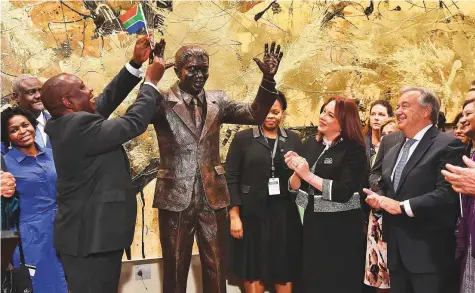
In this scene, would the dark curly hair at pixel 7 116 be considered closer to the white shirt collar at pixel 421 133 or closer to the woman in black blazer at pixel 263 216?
the woman in black blazer at pixel 263 216

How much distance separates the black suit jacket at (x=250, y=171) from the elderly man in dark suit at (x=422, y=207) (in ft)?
3.29

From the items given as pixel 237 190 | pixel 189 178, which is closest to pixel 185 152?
pixel 189 178

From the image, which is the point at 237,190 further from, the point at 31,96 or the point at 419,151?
the point at 31,96

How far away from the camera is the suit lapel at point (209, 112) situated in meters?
3.37

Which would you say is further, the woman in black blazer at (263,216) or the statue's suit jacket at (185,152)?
the woman in black blazer at (263,216)

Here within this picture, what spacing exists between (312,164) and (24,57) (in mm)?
2448

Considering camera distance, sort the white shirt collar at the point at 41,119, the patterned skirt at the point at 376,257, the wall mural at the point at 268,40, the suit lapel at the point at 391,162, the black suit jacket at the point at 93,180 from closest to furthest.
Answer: the black suit jacket at the point at 93,180 < the suit lapel at the point at 391,162 < the white shirt collar at the point at 41,119 < the patterned skirt at the point at 376,257 < the wall mural at the point at 268,40

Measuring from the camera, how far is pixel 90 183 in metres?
2.84

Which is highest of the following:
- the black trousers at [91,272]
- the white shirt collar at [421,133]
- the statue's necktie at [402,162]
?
the white shirt collar at [421,133]

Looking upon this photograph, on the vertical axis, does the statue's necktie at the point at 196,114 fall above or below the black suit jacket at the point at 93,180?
above

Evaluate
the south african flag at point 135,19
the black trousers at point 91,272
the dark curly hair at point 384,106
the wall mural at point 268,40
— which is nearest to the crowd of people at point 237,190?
the black trousers at point 91,272

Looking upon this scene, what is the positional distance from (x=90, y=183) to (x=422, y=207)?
2001 millimetres

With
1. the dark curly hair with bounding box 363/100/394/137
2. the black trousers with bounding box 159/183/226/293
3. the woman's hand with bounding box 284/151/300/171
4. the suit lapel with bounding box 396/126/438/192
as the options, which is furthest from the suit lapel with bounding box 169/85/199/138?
the dark curly hair with bounding box 363/100/394/137

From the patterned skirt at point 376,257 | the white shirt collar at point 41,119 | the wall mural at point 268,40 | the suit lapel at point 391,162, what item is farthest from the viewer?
the wall mural at point 268,40
